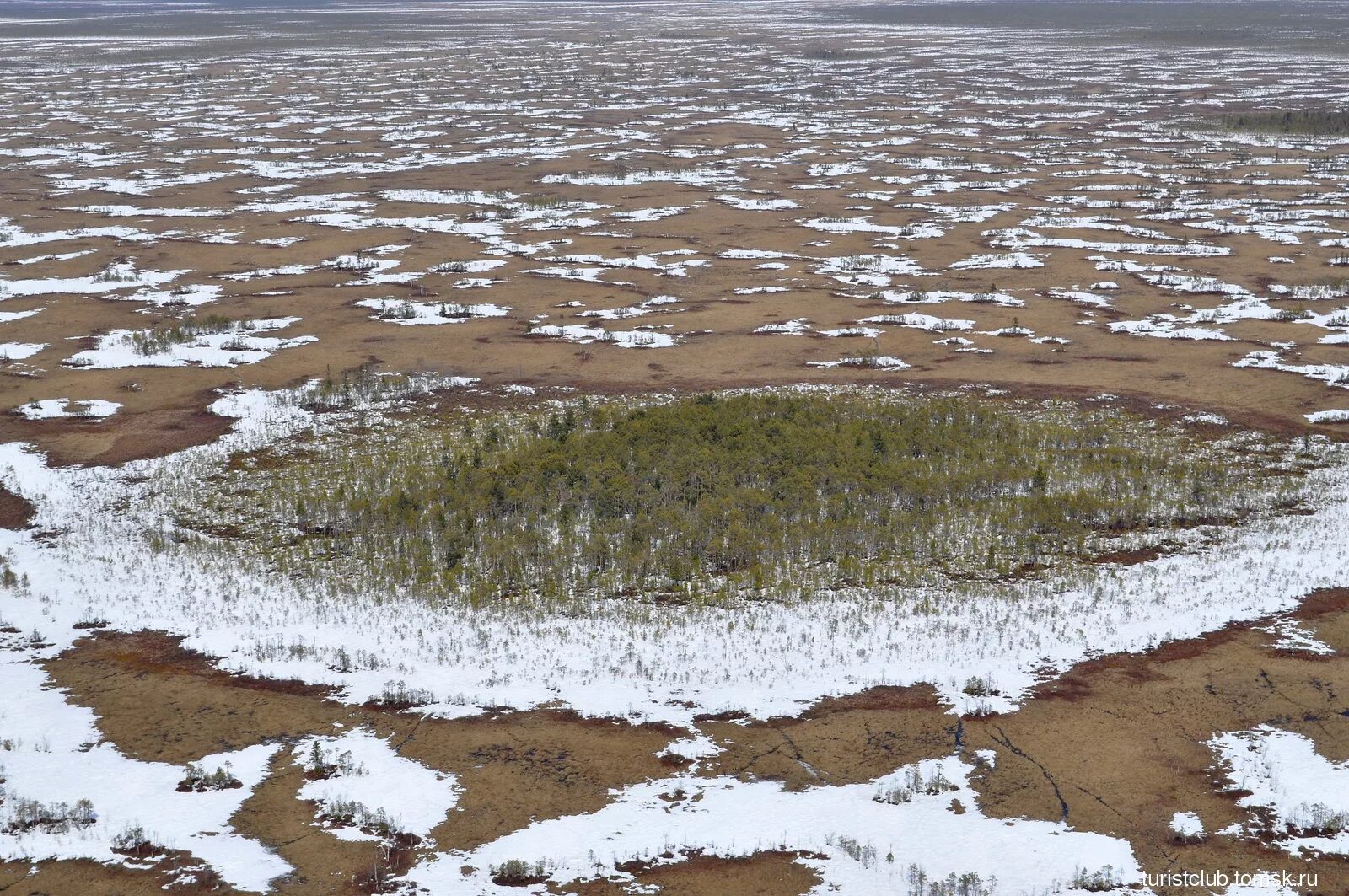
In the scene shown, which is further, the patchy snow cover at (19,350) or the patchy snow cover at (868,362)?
the patchy snow cover at (19,350)

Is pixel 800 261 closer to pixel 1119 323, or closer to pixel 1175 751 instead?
pixel 1119 323

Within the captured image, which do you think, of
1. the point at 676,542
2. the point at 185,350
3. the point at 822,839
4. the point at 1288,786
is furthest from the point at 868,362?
the point at 822,839

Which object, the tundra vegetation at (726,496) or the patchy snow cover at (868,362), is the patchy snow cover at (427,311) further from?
the patchy snow cover at (868,362)

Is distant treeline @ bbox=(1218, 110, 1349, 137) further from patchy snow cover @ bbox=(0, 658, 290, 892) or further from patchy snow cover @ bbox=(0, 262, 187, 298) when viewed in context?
patchy snow cover @ bbox=(0, 658, 290, 892)

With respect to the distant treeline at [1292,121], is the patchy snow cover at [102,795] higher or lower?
lower

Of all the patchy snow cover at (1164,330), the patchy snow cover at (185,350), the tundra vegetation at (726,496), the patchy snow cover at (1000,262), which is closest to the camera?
the tundra vegetation at (726,496)

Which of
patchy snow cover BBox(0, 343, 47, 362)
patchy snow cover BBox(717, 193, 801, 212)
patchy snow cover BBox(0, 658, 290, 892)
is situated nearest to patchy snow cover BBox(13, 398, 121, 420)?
patchy snow cover BBox(0, 343, 47, 362)

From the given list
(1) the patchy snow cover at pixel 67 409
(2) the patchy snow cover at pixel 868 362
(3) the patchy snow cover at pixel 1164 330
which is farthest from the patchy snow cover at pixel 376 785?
(3) the patchy snow cover at pixel 1164 330
